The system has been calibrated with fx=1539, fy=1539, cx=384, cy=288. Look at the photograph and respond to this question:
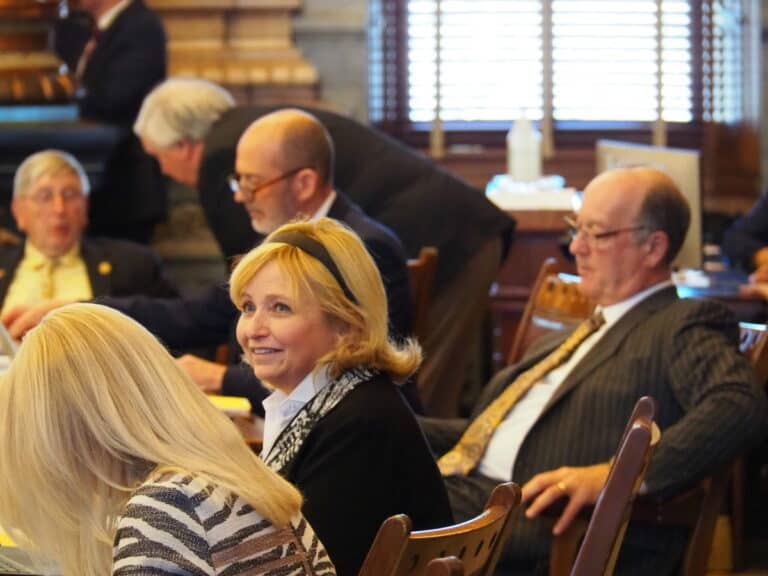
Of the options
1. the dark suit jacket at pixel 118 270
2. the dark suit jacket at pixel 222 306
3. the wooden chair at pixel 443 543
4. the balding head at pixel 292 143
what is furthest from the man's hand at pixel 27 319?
the wooden chair at pixel 443 543

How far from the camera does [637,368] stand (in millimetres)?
3096

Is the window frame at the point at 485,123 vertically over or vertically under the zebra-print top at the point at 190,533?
over

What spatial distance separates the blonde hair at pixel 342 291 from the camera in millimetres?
2393

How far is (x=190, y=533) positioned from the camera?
1.70 m

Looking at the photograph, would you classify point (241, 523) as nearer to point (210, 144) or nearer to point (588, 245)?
point (588, 245)

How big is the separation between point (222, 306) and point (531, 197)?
2.29m

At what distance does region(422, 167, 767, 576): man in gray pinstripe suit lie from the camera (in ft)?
9.47

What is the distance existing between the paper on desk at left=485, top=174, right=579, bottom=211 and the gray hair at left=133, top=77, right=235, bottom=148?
4.80 feet

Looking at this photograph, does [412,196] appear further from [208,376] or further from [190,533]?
[190,533]

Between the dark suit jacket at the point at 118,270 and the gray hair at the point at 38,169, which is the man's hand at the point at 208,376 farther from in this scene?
the gray hair at the point at 38,169

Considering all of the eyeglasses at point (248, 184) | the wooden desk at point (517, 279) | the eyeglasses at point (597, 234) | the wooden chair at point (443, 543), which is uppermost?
the eyeglasses at point (248, 184)

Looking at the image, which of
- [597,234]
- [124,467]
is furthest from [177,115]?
[124,467]

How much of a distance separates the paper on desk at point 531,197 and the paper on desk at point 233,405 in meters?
2.57

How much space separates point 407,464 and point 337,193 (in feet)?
5.21
